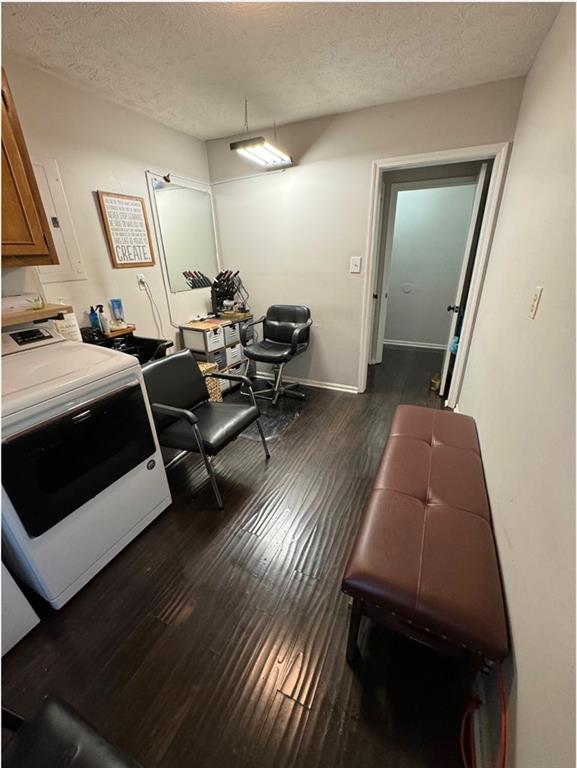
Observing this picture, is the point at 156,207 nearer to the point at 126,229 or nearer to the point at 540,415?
the point at 126,229

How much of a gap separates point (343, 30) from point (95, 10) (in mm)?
1201

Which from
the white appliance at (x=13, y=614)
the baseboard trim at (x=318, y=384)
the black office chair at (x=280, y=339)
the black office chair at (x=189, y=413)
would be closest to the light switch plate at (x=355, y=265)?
the black office chair at (x=280, y=339)

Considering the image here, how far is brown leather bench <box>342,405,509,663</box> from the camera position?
33.0 inches

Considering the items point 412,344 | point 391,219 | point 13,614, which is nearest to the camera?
point 13,614

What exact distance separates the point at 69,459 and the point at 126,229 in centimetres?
207

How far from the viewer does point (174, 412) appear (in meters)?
1.75

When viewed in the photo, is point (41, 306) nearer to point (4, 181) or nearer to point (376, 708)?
point (4, 181)

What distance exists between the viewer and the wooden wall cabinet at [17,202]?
1.37 m

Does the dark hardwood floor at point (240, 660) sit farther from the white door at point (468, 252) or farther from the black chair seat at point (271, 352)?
the white door at point (468, 252)

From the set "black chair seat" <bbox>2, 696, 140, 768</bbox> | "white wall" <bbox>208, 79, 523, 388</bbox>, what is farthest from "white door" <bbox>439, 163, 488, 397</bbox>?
"black chair seat" <bbox>2, 696, 140, 768</bbox>

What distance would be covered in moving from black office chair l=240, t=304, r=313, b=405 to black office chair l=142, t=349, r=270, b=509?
767 mm

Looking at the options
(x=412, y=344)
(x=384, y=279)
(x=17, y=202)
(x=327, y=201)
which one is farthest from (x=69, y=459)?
(x=412, y=344)

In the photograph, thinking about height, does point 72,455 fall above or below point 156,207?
below

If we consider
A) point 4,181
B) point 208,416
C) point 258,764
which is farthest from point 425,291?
point 258,764
